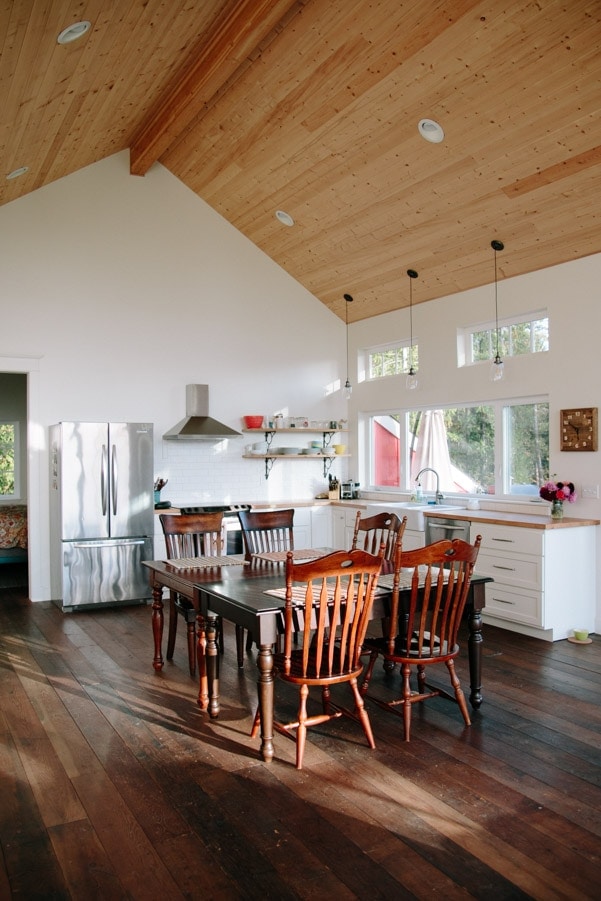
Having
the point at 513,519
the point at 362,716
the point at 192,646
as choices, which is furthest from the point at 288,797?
the point at 513,519

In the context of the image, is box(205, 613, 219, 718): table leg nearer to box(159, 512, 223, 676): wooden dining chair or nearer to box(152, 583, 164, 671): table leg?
box(152, 583, 164, 671): table leg

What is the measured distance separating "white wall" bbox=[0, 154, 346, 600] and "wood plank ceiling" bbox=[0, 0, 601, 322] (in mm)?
435

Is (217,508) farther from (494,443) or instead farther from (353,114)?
(353,114)

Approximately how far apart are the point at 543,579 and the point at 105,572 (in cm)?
393

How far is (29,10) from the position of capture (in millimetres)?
3484

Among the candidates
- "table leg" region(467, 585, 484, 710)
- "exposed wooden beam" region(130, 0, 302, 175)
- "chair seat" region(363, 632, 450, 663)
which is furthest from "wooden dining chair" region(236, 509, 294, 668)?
"exposed wooden beam" region(130, 0, 302, 175)

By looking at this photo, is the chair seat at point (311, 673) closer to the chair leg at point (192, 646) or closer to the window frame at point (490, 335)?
the chair leg at point (192, 646)

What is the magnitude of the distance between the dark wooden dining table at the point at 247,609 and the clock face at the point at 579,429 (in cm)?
218

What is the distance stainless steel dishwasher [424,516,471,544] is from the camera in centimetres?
602

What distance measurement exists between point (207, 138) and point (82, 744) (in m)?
5.49

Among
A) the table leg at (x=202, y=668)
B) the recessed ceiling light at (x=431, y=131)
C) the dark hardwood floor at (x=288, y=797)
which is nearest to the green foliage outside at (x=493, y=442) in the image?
the dark hardwood floor at (x=288, y=797)

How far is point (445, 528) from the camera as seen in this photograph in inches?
244

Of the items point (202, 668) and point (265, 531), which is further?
point (265, 531)

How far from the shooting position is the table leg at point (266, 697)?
323 centimetres
